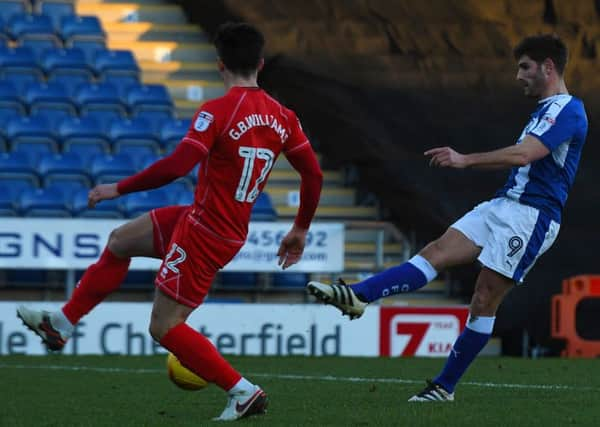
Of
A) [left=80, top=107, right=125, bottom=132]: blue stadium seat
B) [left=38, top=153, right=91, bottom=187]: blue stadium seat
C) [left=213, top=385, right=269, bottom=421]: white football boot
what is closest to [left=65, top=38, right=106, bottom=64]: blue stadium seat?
[left=80, top=107, right=125, bottom=132]: blue stadium seat

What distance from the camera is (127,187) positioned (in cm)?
602

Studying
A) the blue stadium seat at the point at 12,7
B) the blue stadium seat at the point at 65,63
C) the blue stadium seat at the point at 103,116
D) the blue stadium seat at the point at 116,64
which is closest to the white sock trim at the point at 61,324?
the blue stadium seat at the point at 103,116

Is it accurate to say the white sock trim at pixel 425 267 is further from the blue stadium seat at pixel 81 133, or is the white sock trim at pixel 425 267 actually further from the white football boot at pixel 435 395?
the blue stadium seat at pixel 81 133

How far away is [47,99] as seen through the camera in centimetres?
1577

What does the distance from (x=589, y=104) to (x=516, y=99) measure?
2.47ft

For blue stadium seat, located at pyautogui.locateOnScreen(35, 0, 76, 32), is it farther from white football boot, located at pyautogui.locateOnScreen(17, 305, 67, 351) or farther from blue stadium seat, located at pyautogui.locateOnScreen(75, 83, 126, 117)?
white football boot, located at pyautogui.locateOnScreen(17, 305, 67, 351)

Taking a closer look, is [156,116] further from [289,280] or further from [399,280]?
[399,280]

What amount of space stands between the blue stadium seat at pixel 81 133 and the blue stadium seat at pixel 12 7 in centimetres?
257

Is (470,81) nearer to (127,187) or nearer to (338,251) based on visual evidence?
(338,251)

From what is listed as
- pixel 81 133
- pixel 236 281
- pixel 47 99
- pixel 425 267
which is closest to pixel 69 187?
pixel 81 133

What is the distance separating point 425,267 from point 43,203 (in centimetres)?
766

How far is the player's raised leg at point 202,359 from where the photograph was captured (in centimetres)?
617

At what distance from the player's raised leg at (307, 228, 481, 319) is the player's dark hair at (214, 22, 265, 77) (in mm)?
1091

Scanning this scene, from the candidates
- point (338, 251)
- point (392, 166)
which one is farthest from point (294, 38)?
point (338, 251)
